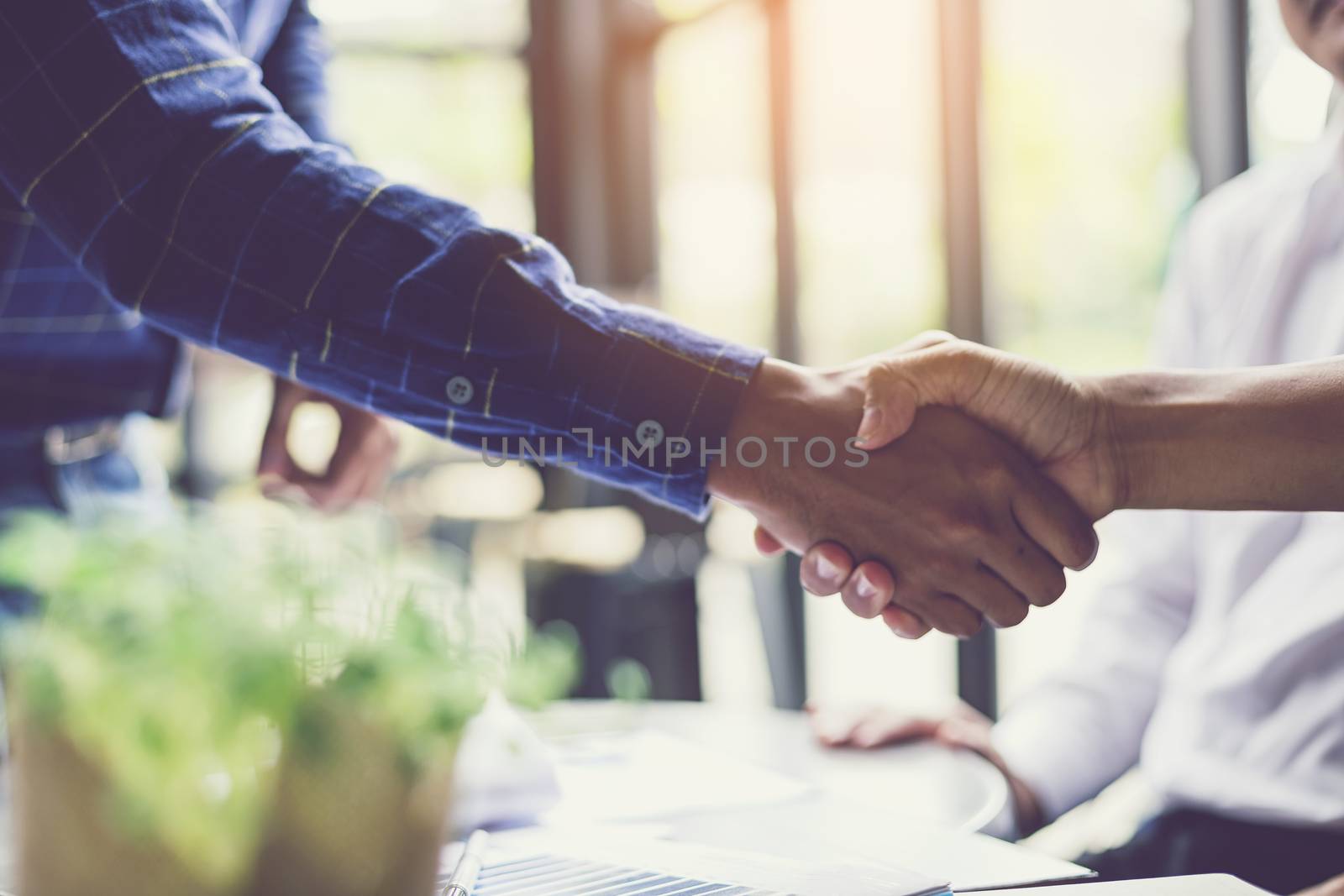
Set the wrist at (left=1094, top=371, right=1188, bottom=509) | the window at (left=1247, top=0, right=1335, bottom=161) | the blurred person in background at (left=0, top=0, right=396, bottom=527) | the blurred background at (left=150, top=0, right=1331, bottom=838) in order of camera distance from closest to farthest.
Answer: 1. the wrist at (left=1094, top=371, right=1188, bottom=509)
2. the blurred person in background at (left=0, top=0, right=396, bottom=527)
3. the window at (left=1247, top=0, right=1335, bottom=161)
4. the blurred background at (left=150, top=0, right=1331, bottom=838)

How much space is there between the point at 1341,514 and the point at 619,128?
4512 millimetres

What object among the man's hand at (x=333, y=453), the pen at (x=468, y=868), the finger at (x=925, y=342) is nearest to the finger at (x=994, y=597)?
the finger at (x=925, y=342)

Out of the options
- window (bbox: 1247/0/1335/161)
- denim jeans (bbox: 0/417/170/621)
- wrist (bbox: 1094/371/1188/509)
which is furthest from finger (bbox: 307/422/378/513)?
window (bbox: 1247/0/1335/161)

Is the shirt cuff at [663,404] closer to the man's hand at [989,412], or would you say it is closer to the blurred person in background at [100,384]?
the man's hand at [989,412]

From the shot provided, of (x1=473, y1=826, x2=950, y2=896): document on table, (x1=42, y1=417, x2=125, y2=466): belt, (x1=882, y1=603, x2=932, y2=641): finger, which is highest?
(x1=42, y1=417, x2=125, y2=466): belt

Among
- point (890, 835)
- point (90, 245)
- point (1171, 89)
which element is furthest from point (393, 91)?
point (890, 835)

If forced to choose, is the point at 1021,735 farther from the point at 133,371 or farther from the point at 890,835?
the point at 133,371

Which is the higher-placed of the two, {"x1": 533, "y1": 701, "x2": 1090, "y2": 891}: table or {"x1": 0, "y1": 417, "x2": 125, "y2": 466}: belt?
{"x1": 0, "y1": 417, "x2": 125, "y2": 466}: belt

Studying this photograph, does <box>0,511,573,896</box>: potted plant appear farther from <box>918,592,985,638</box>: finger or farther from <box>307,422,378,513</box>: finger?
<box>307,422,378,513</box>: finger

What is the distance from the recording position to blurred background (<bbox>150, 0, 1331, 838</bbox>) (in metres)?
2.59

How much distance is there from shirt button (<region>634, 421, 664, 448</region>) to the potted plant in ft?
1.73

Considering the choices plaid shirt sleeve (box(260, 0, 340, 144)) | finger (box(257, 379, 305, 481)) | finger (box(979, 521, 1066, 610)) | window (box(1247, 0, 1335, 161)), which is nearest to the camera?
finger (box(979, 521, 1066, 610))

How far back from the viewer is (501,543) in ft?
14.1

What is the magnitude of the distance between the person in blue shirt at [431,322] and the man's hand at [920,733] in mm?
136
